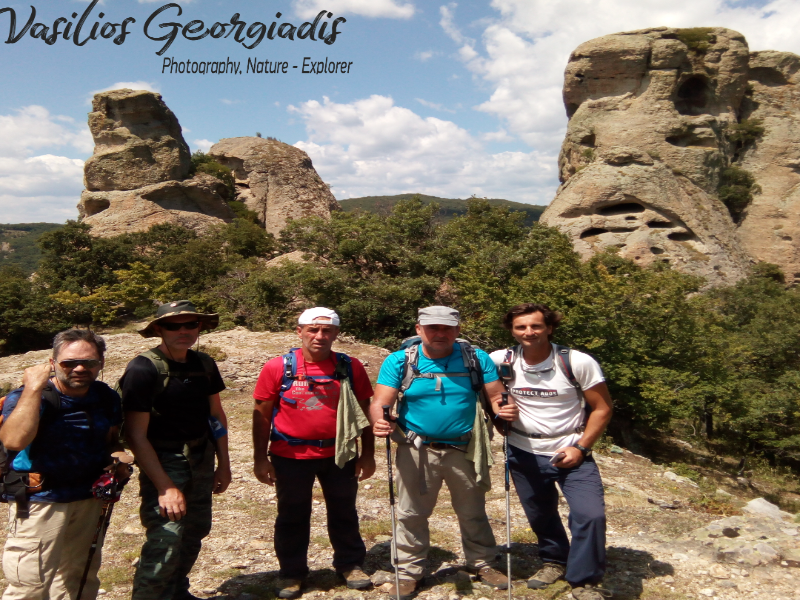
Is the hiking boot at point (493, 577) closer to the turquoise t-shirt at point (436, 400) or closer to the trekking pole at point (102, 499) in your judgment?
the turquoise t-shirt at point (436, 400)

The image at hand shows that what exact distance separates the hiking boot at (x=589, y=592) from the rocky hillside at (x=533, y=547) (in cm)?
18

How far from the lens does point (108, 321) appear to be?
21438 mm

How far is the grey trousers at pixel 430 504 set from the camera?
3713 mm

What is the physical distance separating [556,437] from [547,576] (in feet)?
3.24

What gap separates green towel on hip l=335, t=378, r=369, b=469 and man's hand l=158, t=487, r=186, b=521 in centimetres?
95

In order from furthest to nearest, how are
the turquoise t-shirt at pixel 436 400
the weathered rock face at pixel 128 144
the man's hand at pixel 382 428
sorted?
1. the weathered rock face at pixel 128 144
2. the turquoise t-shirt at pixel 436 400
3. the man's hand at pixel 382 428

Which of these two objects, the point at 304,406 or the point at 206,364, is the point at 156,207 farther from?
the point at 304,406

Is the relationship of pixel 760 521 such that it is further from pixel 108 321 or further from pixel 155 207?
pixel 155 207

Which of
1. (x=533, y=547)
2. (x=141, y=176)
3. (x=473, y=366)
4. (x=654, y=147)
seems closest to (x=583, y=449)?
(x=473, y=366)

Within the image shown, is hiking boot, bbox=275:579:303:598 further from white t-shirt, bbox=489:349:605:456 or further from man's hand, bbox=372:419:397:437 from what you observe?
white t-shirt, bbox=489:349:605:456

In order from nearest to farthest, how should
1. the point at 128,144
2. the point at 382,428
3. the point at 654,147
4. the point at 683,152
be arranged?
the point at 382,428
the point at 654,147
the point at 683,152
the point at 128,144

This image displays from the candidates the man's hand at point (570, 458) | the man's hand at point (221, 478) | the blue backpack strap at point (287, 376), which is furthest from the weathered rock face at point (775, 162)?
the man's hand at point (221, 478)

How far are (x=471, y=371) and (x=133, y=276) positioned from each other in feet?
70.8

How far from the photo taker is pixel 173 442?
3.43 metres
